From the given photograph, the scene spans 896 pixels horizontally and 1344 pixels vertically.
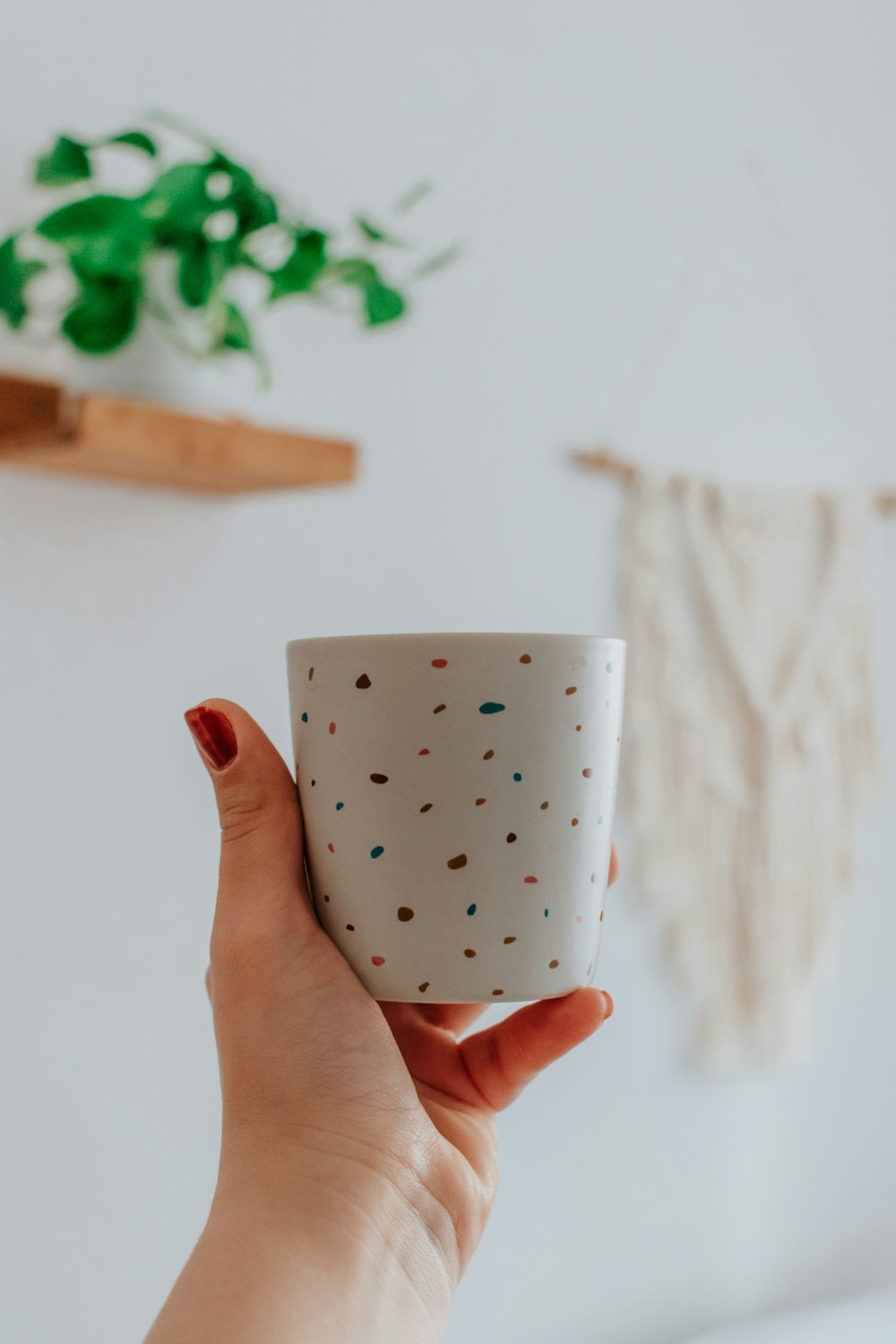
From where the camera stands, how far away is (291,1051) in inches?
22.0

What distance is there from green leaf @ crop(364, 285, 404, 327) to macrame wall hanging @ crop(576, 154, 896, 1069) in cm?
41

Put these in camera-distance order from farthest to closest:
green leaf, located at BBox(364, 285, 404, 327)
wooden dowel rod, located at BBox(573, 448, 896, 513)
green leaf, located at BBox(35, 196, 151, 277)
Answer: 1. wooden dowel rod, located at BBox(573, 448, 896, 513)
2. green leaf, located at BBox(364, 285, 404, 327)
3. green leaf, located at BBox(35, 196, 151, 277)

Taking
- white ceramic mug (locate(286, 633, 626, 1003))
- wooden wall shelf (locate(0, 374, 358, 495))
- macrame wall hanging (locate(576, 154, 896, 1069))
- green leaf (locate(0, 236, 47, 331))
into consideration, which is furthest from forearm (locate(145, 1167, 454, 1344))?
macrame wall hanging (locate(576, 154, 896, 1069))

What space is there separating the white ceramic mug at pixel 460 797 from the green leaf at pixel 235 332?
1.45 feet

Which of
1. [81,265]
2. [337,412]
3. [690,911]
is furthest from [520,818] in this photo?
[690,911]

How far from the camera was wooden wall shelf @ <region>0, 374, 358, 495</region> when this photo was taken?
824 millimetres

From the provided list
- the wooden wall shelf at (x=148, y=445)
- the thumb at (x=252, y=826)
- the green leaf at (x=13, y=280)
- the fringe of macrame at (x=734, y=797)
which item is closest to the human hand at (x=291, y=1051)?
the thumb at (x=252, y=826)

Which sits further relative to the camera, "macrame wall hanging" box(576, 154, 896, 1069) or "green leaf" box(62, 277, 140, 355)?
"macrame wall hanging" box(576, 154, 896, 1069)

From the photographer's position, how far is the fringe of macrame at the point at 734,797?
1.34m

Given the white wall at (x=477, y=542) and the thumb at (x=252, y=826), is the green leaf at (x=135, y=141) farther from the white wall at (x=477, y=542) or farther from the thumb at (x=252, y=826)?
the thumb at (x=252, y=826)

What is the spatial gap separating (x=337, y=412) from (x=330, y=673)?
68 centimetres

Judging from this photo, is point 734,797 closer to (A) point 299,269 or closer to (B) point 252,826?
(A) point 299,269

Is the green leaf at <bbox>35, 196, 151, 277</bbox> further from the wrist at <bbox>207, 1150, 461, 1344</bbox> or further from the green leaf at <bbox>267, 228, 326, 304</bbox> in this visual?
the wrist at <bbox>207, 1150, 461, 1344</bbox>

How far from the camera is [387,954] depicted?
52cm
